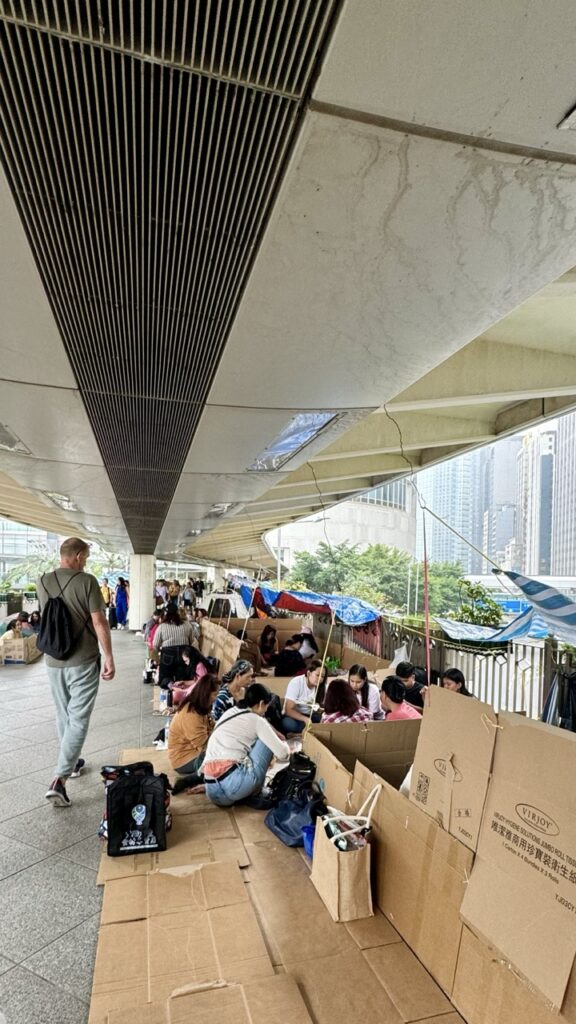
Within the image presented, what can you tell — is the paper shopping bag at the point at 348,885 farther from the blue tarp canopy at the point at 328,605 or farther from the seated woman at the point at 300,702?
the blue tarp canopy at the point at 328,605

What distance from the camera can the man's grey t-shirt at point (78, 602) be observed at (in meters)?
4.02

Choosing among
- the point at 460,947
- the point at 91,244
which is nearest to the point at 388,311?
the point at 91,244

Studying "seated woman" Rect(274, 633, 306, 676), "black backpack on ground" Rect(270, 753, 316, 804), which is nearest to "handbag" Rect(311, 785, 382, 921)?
"black backpack on ground" Rect(270, 753, 316, 804)

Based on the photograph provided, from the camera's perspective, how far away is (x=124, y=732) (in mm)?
5863

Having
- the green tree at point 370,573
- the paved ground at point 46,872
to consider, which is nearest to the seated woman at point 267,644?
the paved ground at point 46,872

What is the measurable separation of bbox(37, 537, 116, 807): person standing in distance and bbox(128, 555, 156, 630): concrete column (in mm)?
14134

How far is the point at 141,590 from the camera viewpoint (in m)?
19.0

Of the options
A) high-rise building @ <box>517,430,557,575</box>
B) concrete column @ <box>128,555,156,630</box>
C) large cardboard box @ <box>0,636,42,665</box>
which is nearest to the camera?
large cardboard box @ <box>0,636,42,665</box>

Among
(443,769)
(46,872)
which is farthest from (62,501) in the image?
(443,769)

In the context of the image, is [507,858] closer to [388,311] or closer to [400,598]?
[388,311]

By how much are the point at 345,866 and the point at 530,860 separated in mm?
951

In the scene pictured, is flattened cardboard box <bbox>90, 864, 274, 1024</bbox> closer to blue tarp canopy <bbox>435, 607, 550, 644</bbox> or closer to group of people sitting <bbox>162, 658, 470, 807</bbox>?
group of people sitting <bbox>162, 658, 470, 807</bbox>

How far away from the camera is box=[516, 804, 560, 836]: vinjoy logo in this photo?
195cm

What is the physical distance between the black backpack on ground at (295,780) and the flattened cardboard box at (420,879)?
792 mm
